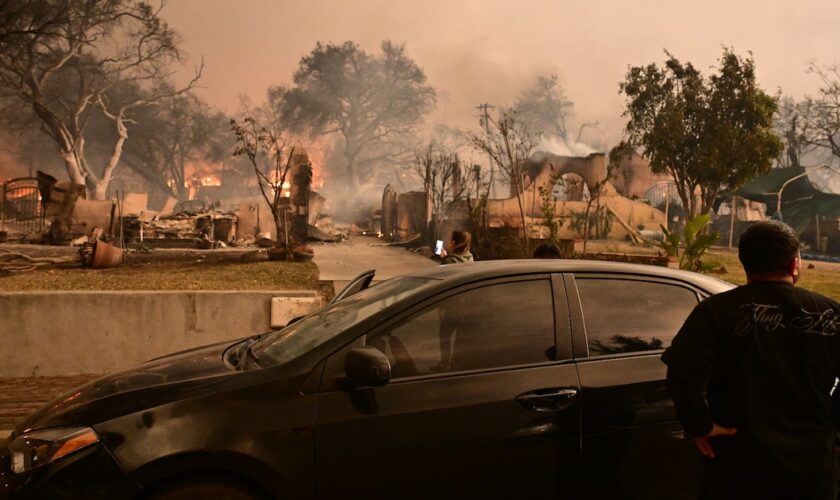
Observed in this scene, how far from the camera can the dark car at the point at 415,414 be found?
2.64 meters

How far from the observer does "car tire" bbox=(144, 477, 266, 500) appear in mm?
2598

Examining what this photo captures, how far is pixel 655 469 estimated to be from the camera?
114 inches

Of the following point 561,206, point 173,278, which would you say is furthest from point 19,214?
point 561,206

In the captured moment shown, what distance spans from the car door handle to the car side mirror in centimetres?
60

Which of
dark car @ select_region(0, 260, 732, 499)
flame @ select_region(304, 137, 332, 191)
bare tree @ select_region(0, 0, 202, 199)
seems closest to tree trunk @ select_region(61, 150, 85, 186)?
bare tree @ select_region(0, 0, 202, 199)

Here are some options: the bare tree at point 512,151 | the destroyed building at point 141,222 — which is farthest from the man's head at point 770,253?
the destroyed building at point 141,222

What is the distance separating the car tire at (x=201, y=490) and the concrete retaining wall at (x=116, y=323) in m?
5.45

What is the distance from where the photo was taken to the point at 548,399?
287cm

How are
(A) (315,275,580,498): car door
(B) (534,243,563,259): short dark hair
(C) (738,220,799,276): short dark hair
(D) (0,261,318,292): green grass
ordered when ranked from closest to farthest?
(C) (738,220,799,276): short dark hair < (A) (315,275,580,498): car door < (B) (534,243,563,259): short dark hair < (D) (0,261,318,292): green grass

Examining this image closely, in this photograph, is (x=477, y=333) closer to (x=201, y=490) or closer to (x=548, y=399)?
(x=548, y=399)

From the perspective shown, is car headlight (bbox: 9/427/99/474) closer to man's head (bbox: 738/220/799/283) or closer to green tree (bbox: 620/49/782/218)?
man's head (bbox: 738/220/799/283)

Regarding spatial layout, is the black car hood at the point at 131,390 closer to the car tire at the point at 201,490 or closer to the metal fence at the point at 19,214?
the car tire at the point at 201,490

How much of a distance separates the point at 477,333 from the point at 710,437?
1104mm

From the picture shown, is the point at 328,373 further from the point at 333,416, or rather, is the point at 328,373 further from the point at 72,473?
the point at 72,473
